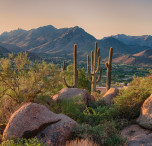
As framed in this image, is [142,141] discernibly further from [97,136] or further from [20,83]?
[20,83]

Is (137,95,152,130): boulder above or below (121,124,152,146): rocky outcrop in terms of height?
above

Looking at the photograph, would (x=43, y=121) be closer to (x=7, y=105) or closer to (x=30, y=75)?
(x=7, y=105)

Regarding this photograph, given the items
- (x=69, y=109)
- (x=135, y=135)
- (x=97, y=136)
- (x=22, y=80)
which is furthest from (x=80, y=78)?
(x=97, y=136)

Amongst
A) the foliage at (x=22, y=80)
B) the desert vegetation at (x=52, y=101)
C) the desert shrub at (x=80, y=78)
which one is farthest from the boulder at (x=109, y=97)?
the desert shrub at (x=80, y=78)

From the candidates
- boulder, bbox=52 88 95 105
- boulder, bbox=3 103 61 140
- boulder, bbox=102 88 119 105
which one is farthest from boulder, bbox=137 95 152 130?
boulder, bbox=3 103 61 140

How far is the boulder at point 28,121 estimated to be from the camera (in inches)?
217

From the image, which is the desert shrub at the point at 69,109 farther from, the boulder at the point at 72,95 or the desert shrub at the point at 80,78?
the desert shrub at the point at 80,78

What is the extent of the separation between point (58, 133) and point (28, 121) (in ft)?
3.55

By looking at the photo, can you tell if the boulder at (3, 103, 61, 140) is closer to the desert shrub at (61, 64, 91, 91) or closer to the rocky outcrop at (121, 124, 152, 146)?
the rocky outcrop at (121, 124, 152, 146)

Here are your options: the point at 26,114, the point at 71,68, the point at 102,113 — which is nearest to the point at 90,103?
the point at 102,113

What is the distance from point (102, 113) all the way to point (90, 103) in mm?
2672

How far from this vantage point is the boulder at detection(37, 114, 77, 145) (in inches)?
219

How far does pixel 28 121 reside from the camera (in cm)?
574

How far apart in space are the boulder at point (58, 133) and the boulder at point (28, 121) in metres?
0.20
